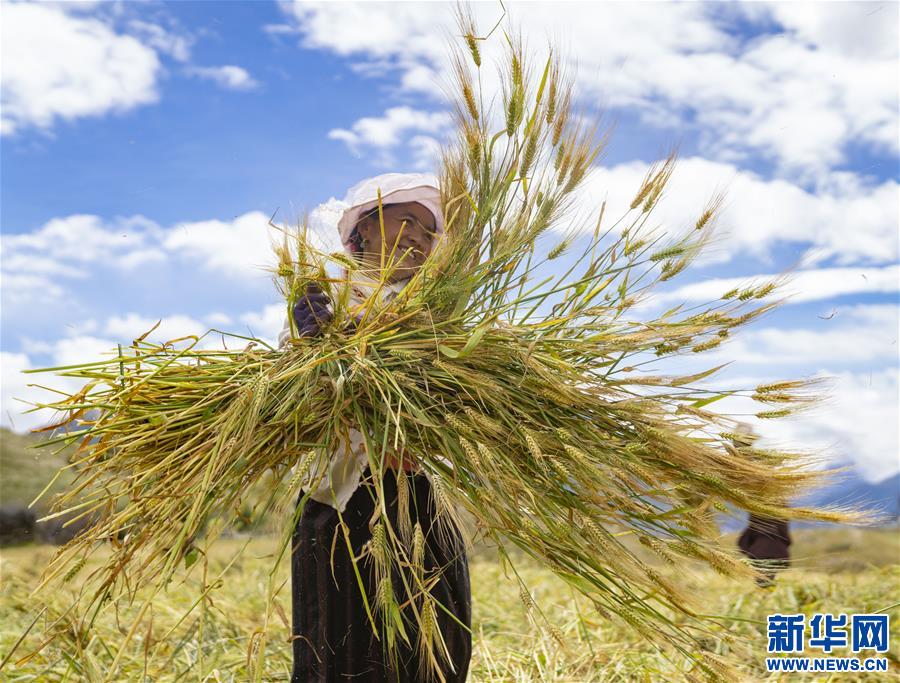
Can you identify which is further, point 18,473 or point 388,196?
point 18,473

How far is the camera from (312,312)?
5.63ft

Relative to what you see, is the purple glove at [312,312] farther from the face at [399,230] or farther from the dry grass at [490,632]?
the dry grass at [490,632]

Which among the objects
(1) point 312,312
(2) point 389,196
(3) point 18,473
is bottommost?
(1) point 312,312

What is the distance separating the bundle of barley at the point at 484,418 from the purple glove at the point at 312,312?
30 mm

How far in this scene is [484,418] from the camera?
1.62 meters

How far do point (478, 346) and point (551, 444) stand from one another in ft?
0.88

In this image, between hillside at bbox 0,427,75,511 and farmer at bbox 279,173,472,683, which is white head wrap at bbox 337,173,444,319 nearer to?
farmer at bbox 279,173,472,683

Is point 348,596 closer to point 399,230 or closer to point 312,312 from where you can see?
point 312,312

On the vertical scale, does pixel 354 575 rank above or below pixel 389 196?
below

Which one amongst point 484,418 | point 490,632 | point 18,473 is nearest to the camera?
point 484,418

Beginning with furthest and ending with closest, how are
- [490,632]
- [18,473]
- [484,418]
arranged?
[18,473] → [490,632] → [484,418]

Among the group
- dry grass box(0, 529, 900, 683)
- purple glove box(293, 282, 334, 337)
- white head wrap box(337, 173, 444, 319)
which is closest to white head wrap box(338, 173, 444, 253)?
white head wrap box(337, 173, 444, 319)

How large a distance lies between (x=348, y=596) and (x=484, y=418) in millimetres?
646

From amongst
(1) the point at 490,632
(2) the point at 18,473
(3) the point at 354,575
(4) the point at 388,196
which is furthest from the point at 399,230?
(2) the point at 18,473
